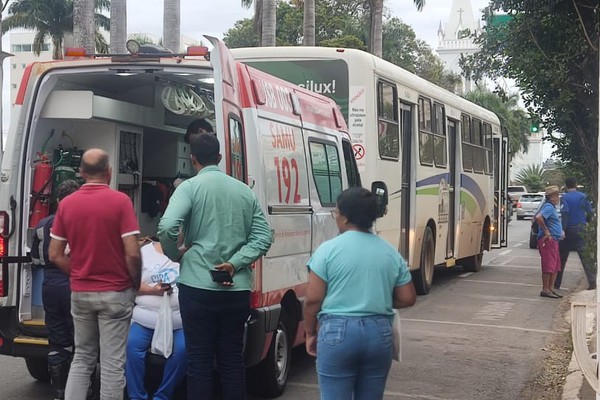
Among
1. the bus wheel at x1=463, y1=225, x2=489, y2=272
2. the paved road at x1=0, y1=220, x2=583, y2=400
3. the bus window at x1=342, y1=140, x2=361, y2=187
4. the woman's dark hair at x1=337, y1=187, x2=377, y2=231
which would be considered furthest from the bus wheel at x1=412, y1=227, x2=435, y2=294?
the woman's dark hair at x1=337, y1=187, x2=377, y2=231

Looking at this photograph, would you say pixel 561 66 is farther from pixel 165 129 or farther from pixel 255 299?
pixel 255 299

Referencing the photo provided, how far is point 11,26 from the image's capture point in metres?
39.0

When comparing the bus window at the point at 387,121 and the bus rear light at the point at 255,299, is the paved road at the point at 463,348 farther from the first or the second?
the bus window at the point at 387,121

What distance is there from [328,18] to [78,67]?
1513 inches

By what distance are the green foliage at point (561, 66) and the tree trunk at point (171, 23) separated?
11.1m

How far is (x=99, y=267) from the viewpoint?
5457 millimetres

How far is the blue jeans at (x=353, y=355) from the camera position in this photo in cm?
433

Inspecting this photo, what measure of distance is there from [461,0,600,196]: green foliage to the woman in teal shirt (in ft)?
13.6

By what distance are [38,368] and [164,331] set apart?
2.06 meters

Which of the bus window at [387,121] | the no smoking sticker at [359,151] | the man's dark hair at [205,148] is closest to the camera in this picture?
the man's dark hair at [205,148]

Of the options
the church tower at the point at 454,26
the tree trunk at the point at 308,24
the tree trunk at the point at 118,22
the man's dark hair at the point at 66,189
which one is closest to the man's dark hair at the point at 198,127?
the man's dark hair at the point at 66,189

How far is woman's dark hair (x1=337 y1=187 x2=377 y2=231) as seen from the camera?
179 inches

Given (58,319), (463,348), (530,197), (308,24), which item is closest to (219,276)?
(58,319)

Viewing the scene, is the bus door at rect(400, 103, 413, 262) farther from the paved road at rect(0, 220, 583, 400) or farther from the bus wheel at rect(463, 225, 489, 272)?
the bus wheel at rect(463, 225, 489, 272)
